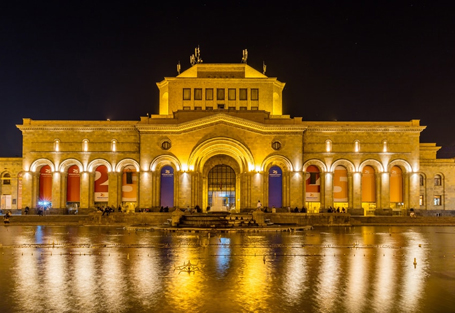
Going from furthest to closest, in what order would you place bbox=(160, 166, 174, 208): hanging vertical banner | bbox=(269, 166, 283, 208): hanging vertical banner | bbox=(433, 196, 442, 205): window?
bbox=(433, 196, 442, 205): window → bbox=(160, 166, 174, 208): hanging vertical banner → bbox=(269, 166, 283, 208): hanging vertical banner

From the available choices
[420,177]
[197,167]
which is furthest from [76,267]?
[420,177]

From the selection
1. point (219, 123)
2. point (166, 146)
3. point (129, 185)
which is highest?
point (219, 123)

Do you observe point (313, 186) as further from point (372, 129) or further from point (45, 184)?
point (45, 184)

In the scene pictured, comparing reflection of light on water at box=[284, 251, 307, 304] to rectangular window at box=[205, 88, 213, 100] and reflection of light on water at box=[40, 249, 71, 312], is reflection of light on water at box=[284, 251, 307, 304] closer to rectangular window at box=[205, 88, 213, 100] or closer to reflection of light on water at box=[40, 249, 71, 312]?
reflection of light on water at box=[40, 249, 71, 312]

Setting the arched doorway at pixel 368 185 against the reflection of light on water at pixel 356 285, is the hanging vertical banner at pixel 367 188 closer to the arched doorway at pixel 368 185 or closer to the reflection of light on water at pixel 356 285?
the arched doorway at pixel 368 185

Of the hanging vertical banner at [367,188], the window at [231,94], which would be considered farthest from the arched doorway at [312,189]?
the window at [231,94]

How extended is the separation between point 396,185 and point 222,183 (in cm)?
1885

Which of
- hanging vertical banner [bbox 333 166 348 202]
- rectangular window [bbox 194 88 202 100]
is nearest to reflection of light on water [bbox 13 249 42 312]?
rectangular window [bbox 194 88 202 100]

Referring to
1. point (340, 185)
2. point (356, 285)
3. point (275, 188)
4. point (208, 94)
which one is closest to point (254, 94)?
point (208, 94)

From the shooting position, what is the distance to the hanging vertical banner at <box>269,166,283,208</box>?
46.6 m

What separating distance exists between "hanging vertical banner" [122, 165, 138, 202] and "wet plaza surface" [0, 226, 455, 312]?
26.3 meters

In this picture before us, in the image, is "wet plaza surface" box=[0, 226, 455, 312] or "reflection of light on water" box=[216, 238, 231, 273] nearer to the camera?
"wet plaza surface" box=[0, 226, 455, 312]

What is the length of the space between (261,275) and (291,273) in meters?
1.03

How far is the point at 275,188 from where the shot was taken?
154 ft
